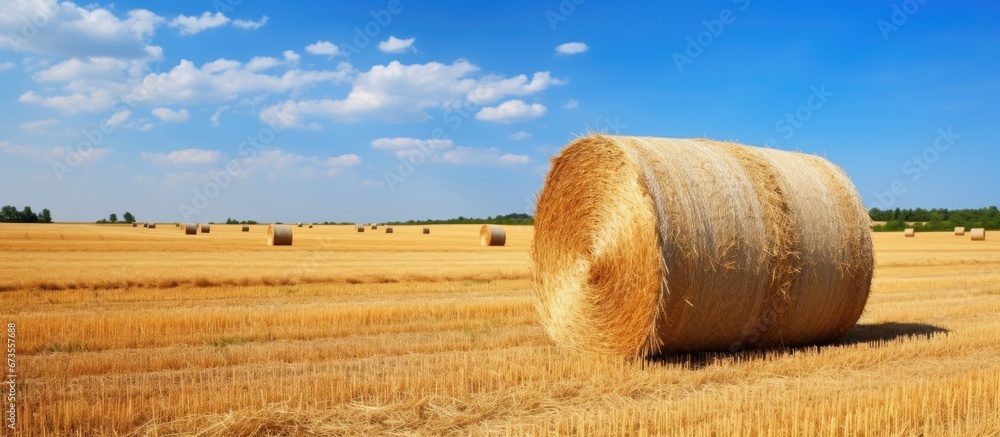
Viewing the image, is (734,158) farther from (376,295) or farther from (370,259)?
(370,259)

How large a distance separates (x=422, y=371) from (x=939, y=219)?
7032cm

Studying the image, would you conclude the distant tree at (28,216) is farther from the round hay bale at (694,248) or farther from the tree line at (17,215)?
the round hay bale at (694,248)

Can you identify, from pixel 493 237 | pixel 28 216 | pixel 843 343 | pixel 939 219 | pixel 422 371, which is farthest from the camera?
pixel 28 216

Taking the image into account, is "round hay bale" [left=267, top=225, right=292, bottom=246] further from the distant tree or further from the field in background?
the distant tree

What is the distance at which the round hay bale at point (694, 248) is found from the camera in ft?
25.3

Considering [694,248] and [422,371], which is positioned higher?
[694,248]

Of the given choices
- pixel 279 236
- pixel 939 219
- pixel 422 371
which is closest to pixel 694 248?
pixel 422 371

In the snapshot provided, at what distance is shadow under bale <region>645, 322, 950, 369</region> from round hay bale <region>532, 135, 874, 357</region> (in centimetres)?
12

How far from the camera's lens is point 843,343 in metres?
9.41

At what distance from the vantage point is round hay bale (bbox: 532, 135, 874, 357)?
7703mm

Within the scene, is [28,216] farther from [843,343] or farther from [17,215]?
[843,343]

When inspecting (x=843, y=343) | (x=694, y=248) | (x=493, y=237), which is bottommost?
(x=843, y=343)

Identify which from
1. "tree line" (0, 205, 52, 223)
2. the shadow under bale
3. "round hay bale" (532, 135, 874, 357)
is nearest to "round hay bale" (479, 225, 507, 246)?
the shadow under bale

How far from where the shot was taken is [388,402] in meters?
6.02
